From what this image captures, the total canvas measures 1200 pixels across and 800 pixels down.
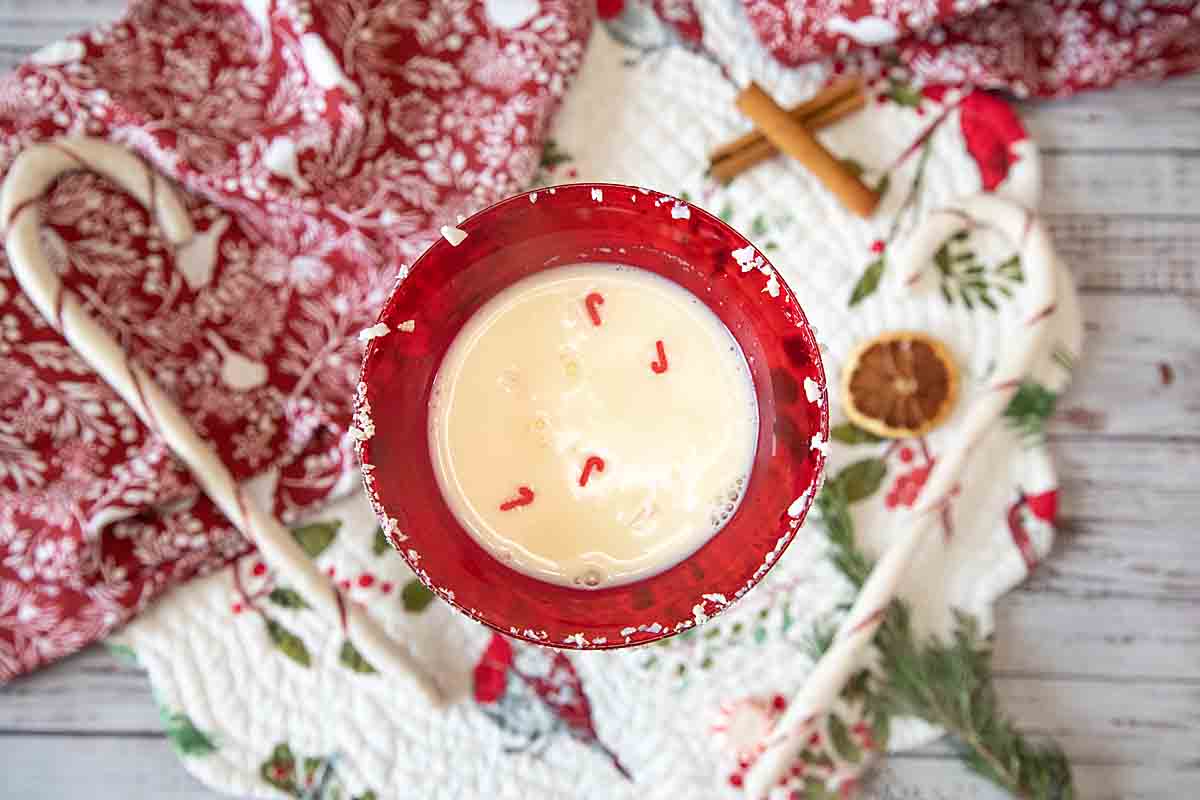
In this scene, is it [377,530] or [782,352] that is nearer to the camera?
[782,352]

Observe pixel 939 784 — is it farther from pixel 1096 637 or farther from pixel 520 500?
pixel 520 500

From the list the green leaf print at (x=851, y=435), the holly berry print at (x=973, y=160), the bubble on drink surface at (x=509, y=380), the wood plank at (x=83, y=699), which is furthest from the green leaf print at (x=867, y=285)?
the wood plank at (x=83, y=699)

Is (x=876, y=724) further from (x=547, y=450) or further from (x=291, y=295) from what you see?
(x=291, y=295)

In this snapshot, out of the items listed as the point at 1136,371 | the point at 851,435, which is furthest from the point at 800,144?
the point at 1136,371

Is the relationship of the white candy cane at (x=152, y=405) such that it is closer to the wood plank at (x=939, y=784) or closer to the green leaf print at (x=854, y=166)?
the wood plank at (x=939, y=784)

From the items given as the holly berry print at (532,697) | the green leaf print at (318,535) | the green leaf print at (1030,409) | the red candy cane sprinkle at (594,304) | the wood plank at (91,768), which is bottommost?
the wood plank at (91,768)

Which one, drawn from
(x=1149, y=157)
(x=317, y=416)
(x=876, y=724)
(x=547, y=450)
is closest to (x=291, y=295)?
(x=317, y=416)

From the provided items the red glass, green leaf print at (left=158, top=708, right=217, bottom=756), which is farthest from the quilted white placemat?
the red glass
